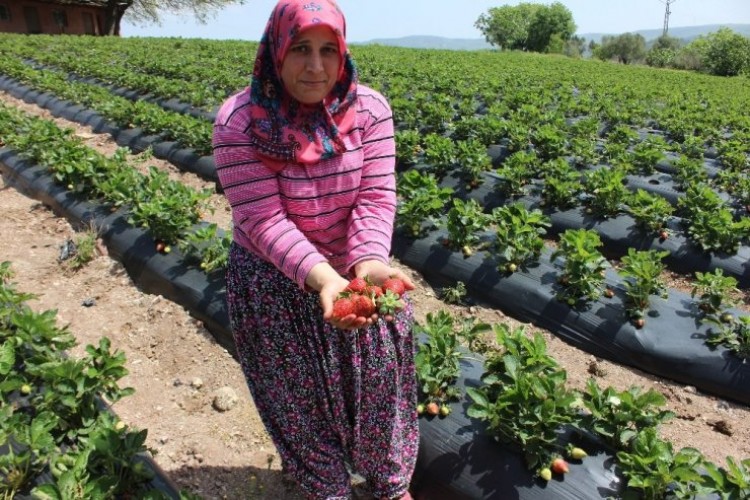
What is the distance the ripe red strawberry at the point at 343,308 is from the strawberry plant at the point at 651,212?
394 cm

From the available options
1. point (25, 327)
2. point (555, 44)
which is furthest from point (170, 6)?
point (25, 327)

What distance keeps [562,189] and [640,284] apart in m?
1.83

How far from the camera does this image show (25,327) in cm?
251

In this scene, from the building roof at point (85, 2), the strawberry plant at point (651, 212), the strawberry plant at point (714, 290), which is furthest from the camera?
the building roof at point (85, 2)

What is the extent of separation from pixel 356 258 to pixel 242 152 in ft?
1.67

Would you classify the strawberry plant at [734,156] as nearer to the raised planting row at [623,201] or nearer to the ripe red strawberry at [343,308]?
the raised planting row at [623,201]

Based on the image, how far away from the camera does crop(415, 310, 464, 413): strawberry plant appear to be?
2422 millimetres

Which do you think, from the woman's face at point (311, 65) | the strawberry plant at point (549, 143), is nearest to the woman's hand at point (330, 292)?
the woman's face at point (311, 65)

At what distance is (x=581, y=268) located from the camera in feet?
11.8

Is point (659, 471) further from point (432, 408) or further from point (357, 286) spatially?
point (357, 286)

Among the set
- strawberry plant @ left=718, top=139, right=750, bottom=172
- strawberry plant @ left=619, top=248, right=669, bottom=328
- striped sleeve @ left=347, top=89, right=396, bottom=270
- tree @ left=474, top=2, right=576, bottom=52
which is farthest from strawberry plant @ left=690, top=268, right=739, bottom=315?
tree @ left=474, top=2, right=576, bottom=52

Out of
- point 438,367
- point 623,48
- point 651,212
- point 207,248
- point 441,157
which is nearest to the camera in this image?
point 438,367

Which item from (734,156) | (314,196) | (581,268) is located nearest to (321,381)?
(314,196)

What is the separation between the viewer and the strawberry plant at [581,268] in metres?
3.59
